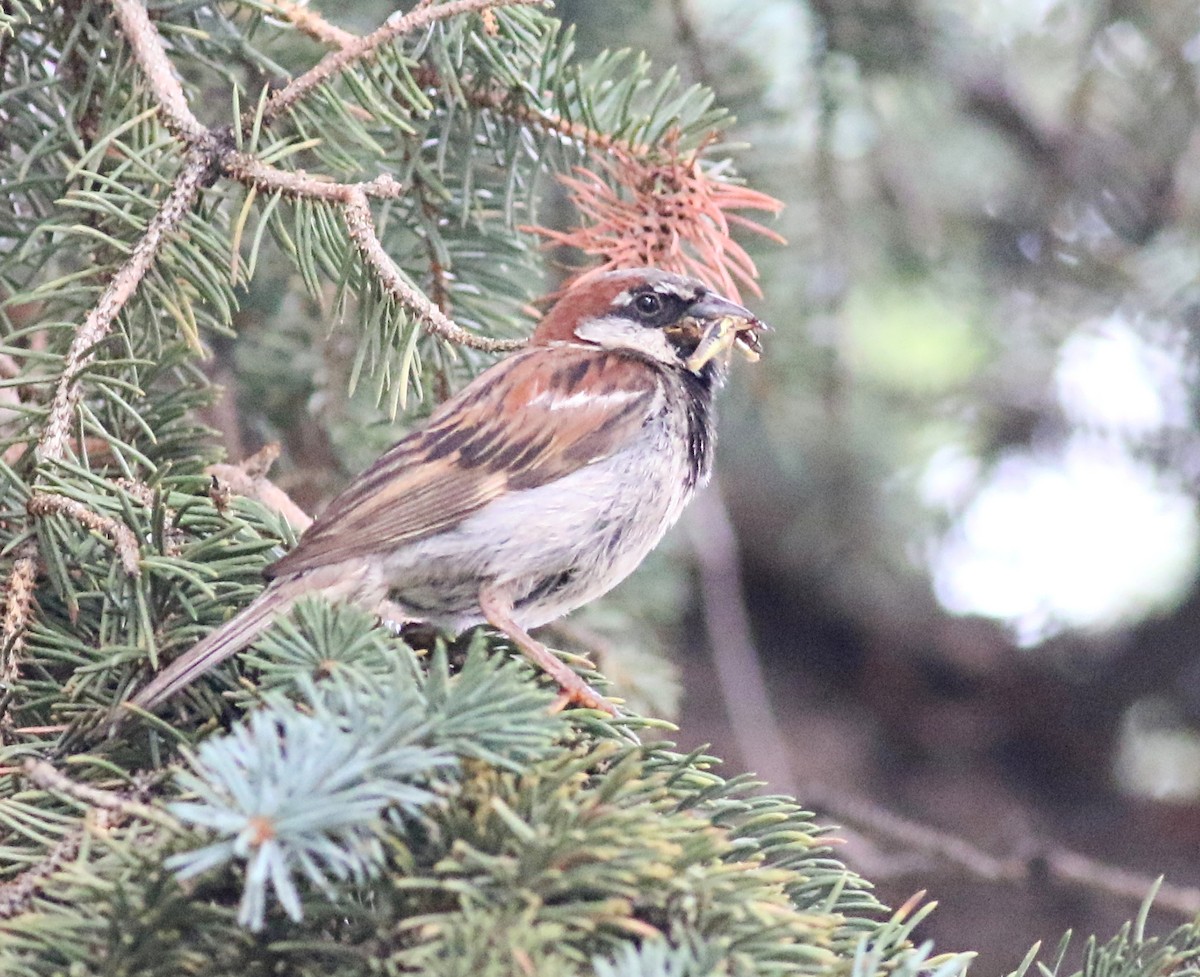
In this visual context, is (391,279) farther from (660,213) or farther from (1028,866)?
(1028,866)

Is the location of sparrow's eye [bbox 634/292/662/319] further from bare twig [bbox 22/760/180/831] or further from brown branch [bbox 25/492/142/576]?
bare twig [bbox 22/760/180/831]

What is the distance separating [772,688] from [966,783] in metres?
0.67

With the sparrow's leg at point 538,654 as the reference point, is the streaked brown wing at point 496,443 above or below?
above

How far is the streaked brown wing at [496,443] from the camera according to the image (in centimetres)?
243

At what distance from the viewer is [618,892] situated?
1326mm

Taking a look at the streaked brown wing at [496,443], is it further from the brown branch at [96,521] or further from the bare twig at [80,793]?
the bare twig at [80,793]

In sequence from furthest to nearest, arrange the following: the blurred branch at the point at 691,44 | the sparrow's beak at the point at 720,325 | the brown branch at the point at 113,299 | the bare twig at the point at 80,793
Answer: the blurred branch at the point at 691,44 < the sparrow's beak at the point at 720,325 < the brown branch at the point at 113,299 < the bare twig at the point at 80,793

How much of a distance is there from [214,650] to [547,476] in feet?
3.08

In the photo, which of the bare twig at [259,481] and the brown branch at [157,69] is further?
the bare twig at [259,481]

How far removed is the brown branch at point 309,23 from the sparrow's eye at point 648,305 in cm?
85

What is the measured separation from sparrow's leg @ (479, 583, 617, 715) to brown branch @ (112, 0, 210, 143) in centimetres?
95

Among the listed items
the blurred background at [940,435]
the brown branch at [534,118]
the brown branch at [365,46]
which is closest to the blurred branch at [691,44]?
the blurred background at [940,435]

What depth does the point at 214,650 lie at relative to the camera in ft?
5.95

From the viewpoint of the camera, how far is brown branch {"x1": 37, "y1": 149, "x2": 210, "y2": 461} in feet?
6.24
